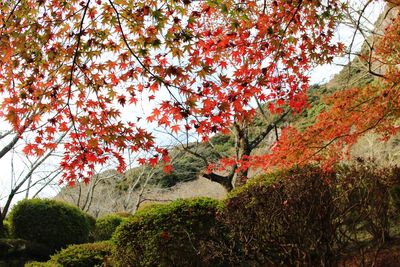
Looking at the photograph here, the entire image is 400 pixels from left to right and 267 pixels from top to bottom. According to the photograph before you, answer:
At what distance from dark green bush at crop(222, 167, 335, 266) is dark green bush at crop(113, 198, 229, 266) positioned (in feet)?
3.24

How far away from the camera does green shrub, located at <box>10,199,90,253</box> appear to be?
11797 millimetres

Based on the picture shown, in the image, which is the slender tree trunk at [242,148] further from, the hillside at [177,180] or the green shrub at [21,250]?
the hillside at [177,180]

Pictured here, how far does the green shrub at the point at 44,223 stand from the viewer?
38.7 ft

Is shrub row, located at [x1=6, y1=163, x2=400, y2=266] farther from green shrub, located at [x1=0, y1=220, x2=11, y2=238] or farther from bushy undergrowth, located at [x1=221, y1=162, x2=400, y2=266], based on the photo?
green shrub, located at [x1=0, y1=220, x2=11, y2=238]

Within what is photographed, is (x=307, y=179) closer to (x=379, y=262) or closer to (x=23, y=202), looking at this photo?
(x=379, y=262)

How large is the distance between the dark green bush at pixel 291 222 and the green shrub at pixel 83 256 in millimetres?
3844

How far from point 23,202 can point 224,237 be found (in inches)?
316

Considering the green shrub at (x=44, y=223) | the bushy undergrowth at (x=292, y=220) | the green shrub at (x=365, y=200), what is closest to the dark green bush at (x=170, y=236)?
the bushy undergrowth at (x=292, y=220)

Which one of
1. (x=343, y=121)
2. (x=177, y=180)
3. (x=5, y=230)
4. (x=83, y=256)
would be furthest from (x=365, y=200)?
(x=177, y=180)

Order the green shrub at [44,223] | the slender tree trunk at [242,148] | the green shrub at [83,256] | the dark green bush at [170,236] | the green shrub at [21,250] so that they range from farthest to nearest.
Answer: the slender tree trunk at [242,148] → the green shrub at [44,223] → the green shrub at [21,250] → the green shrub at [83,256] → the dark green bush at [170,236]

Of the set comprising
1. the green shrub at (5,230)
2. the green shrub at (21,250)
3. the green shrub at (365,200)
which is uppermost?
the green shrub at (5,230)

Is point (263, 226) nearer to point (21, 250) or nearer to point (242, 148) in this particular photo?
point (242, 148)

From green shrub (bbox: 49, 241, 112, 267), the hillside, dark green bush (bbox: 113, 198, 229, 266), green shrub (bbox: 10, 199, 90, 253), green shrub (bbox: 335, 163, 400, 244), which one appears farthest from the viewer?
the hillside

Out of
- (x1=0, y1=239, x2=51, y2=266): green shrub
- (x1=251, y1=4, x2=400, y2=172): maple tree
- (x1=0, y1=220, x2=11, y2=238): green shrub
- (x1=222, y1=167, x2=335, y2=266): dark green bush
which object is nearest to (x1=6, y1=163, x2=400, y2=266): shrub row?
(x1=222, y1=167, x2=335, y2=266): dark green bush
